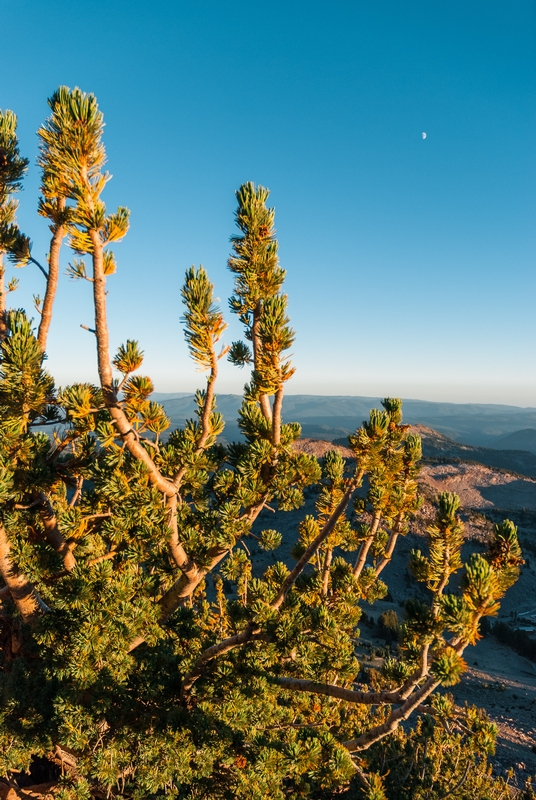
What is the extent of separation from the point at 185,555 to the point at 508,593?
62072mm

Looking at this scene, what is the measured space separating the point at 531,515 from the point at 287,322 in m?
91.3

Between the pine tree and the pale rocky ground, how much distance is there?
59 cm

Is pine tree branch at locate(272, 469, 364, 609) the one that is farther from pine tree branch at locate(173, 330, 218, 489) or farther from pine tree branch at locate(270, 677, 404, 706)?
pine tree branch at locate(173, 330, 218, 489)

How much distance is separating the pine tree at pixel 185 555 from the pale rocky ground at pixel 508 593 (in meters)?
0.59

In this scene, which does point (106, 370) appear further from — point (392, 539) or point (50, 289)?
point (392, 539)

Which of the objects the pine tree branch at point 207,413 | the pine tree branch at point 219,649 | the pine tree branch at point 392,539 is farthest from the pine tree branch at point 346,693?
the pine tree branch at point 207,413

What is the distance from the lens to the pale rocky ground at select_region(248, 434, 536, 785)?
1869 cm

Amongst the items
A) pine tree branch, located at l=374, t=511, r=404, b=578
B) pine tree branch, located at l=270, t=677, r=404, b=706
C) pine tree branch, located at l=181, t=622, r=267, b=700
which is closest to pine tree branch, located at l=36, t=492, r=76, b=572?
pine tree branch, located at l=181, t=622, r=267, b=700

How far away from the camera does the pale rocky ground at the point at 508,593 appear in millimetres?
18688

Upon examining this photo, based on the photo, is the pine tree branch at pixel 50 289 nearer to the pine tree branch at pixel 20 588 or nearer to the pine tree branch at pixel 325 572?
the pine tree branch at pixel 20 588

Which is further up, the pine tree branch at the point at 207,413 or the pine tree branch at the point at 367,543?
the pine tree branch at the point at 207,413

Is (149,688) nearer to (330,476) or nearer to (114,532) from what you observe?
(114,532)

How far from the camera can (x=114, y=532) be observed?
3834mm

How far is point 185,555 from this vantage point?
393 centimetres
